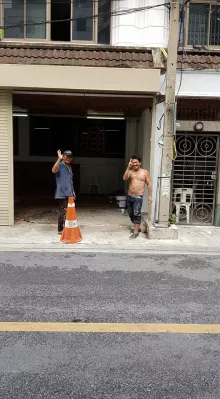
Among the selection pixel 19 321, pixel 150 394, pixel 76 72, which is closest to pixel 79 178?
pixel 76 72

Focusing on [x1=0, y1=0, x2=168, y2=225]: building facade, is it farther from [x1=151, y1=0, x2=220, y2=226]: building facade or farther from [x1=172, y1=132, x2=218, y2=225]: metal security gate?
[x1=172, y1=132, x2=218, y2=225]: metal security gate

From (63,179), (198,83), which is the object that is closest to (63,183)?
(63,179)

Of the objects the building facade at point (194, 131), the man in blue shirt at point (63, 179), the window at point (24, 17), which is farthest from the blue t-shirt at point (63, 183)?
the window at point (24, 17)

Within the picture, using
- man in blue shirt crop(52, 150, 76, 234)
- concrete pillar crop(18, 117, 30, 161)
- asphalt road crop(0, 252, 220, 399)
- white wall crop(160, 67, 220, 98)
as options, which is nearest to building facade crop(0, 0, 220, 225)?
white wall crop(160, 67, 220, 98)

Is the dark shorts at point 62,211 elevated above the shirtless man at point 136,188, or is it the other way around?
the shirtless man at point 136,188

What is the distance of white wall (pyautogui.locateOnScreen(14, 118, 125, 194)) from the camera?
1512cm

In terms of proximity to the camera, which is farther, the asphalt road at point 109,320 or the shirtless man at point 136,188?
the shirtless man at point 136,188

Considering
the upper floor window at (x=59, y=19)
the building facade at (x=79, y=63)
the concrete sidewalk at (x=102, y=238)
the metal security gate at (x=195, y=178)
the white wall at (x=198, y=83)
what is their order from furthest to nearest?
the upper floor window at (x=59, y=19), the metal security gate at (x=195, y=178), the white wall at (x=198, y=83), the building facade at (x=79, y=63), the concrete sidewalk at (x=102, y=238)

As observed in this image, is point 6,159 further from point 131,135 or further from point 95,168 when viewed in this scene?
point 95,168

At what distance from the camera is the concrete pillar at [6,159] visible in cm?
879

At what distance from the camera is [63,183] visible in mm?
8234

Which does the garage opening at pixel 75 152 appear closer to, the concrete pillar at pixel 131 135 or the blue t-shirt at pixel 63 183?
the concrete pillar at pixel 131 135

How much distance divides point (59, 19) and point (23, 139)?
18.8 feet

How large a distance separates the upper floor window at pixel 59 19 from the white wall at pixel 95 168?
5048mm
